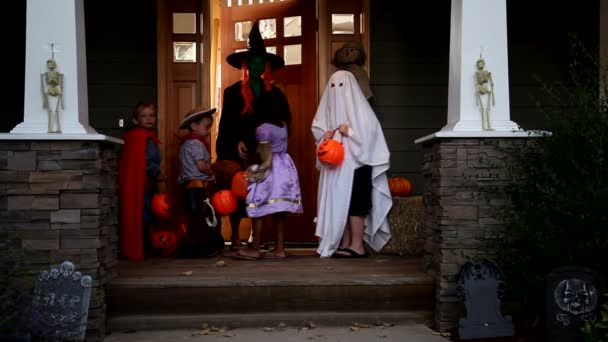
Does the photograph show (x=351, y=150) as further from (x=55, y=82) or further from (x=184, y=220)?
(x=55, y=82)

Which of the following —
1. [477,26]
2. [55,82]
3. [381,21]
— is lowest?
[55,82]

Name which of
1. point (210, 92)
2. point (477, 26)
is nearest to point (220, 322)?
point (477, 26)

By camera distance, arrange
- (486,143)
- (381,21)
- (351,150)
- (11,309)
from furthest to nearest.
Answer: (381,21) < (351,150) < (486,143) < (11,309)

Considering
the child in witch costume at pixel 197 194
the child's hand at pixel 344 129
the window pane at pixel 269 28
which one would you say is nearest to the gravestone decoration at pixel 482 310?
the child's hand at pixel 344 129

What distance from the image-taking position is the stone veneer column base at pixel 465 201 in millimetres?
4637

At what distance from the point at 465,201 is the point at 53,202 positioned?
2.59m

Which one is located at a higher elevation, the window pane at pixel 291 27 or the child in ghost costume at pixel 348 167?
the window pane at pixel 291 27

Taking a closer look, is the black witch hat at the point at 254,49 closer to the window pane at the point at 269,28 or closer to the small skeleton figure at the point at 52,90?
the window pane at the point at 269,28

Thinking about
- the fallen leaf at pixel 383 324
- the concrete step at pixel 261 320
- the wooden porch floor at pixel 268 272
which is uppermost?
the wooden porch floor at pixel 268 272

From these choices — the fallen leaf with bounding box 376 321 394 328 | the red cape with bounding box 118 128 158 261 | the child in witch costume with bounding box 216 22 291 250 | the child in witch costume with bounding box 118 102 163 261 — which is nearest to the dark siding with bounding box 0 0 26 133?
the child in witch costume with bounding box 118 102 163 261

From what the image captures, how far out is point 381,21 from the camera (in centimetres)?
711

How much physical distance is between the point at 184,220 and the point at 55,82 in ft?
6.84

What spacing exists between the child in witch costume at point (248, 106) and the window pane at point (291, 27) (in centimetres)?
158

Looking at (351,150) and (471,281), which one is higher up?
(351,150)
